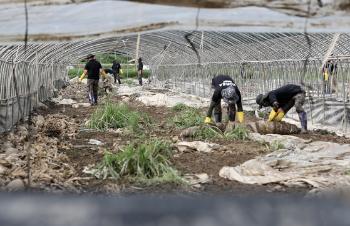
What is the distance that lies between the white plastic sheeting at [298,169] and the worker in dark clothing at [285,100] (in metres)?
2.76

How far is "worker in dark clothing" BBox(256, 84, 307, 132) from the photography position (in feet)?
35.1

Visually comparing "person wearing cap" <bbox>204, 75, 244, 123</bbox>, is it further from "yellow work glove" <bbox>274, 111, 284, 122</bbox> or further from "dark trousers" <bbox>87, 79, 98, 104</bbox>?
"dark trousers" <bbox>87, 79, 98, 104</bbox>

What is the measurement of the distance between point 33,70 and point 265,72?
285 inches

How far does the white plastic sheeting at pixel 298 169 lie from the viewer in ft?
19.9

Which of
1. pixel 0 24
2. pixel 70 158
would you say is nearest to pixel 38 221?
pixel 0 24

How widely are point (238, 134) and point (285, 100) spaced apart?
2.12 meters

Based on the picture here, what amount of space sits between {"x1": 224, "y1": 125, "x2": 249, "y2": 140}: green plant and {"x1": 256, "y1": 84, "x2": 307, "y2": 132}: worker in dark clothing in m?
1.47

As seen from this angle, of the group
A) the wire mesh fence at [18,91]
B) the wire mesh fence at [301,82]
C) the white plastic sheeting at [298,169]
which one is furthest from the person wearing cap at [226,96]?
the wire mesh fence at [18,91]

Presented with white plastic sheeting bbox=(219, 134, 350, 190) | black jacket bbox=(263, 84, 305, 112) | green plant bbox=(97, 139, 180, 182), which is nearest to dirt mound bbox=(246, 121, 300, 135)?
black jacket bbox=(263, 84, 305, 112)

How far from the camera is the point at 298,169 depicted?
6.66 meters

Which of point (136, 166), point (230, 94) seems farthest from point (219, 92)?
point (136, 166)

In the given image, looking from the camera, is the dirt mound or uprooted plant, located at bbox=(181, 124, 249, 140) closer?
uprooted plant, located at bbox=(181, 124, 249, 140)

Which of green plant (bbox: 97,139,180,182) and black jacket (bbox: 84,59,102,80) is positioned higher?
black jacket (bbox: 84,59,102,80)

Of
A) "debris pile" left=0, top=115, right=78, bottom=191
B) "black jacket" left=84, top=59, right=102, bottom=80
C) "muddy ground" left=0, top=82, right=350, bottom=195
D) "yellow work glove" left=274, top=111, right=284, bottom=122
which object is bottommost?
"muddy ground" left=0, top=82, right=350, bottom=195
